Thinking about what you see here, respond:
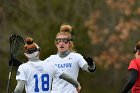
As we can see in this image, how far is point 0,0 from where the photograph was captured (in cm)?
3628

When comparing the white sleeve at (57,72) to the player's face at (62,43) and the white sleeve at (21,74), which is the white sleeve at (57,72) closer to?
the white sleeve at (21,74)

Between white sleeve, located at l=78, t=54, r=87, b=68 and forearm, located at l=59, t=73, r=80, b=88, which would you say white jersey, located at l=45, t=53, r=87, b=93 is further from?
forearm, located at l=59, t=73, r=80, b=88

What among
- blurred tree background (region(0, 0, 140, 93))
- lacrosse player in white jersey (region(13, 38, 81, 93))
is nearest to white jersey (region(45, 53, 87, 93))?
lacrosse player in white jersey (region(13, 38, 81, 93))

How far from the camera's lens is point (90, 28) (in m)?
39.2

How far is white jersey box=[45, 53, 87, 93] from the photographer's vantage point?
15.6 metres

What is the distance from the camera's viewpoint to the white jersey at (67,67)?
51.1ft

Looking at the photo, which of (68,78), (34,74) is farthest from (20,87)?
(68,78)

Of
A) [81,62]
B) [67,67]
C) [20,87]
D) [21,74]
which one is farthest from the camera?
[67,67]

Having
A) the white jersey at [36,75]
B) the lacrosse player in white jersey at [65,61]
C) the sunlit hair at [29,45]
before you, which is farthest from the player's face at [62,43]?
the white jersey at [36,75]

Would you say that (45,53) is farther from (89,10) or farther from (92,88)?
(89,10)

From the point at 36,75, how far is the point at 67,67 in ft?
6.49

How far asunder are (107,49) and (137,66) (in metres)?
26.2

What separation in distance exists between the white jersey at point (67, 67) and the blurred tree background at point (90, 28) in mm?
15747

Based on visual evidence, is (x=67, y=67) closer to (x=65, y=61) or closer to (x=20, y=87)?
(x=65, y=61)
